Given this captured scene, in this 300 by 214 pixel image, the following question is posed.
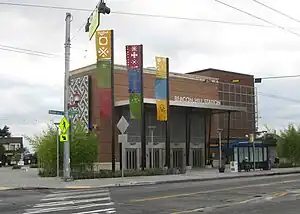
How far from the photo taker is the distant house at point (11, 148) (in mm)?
113562

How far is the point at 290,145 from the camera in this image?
6341cm

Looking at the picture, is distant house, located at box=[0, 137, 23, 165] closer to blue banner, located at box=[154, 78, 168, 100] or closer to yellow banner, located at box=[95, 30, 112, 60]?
blue banner, located at box=[154, 78, 168, 100]

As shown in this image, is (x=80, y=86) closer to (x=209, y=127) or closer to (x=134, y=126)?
(x=134, y=126)

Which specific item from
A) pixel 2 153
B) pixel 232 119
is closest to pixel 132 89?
→ pixel 232 119

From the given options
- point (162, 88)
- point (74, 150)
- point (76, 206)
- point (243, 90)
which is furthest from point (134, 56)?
point (243, 90)

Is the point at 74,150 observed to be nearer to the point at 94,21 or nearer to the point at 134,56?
the point at 134,56

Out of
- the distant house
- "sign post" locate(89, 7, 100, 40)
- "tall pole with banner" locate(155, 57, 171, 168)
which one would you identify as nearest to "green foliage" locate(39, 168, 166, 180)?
"tall pole with banner" locate(155, 57, 171, 168)

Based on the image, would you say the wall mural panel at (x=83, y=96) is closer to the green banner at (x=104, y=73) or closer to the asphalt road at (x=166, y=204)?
the green banner at (x=104, y=73)

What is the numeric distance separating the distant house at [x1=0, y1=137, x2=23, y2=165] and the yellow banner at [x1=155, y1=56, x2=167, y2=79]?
6636 centimetres

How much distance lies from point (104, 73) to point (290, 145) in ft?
105

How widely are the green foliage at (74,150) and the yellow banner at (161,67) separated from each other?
9196 millimetres

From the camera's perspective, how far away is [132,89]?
43.0 meters

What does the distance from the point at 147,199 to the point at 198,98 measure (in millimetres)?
47955

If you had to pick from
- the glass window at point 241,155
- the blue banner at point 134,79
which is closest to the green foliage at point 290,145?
the glass window at point 241,155
